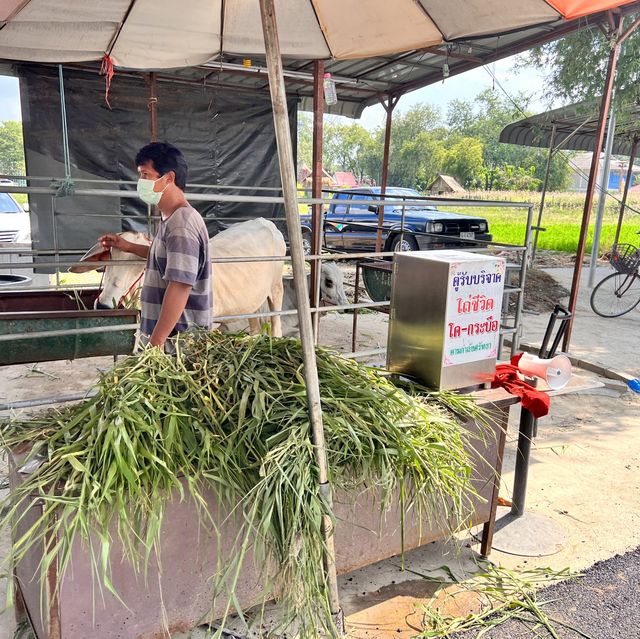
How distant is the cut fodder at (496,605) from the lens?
82.1 inches

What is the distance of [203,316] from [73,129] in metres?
6.25

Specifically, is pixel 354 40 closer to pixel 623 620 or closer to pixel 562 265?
pixel 623 620

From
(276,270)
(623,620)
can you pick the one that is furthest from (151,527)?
(276,270)

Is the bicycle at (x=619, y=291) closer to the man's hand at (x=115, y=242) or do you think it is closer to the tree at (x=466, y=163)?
the man's hand at (x=115, y=242)

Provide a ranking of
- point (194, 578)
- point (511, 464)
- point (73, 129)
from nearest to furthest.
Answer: point (194, 578) < point (511, 464) < point (73, 129)

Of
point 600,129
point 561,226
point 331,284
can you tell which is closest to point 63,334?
point 331,284

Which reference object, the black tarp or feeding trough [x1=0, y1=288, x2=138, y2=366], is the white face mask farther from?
the black tarp

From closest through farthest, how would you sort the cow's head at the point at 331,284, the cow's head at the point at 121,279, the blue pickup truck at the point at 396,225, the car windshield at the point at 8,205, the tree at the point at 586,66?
the cow's head at the point at 121,279 → the cow's head at the point at 331,284 → the tree at the point at 586,66 → the car windshield at the point at 8,205 → the blue pickup truck at the point at 396,225

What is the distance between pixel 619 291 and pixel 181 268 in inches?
285

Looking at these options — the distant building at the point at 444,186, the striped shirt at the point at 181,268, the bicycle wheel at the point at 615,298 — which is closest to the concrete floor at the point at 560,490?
the striped shirt at the point at 181,268

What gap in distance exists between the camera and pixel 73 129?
24.6 feet

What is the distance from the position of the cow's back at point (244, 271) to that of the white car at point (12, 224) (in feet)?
15.8

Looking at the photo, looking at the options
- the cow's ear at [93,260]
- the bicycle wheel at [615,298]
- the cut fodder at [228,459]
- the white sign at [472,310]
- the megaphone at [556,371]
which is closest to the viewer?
the cut fodder at [228,459]

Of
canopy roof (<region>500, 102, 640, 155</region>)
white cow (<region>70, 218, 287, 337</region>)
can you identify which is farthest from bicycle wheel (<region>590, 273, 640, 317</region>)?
white cow (<region>70, 218, 287, 337</region>)
